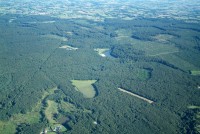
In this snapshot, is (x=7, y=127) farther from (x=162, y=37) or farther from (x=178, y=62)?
(x=162, y=37)

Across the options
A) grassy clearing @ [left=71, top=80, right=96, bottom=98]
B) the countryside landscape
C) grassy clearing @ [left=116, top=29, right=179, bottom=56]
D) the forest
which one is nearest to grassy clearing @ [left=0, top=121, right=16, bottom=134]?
the countryside landscape

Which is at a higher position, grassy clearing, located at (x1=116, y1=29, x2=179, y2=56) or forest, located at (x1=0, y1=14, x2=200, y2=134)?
forest, located at (x1=0, y1=14, x2=200, y2=134)

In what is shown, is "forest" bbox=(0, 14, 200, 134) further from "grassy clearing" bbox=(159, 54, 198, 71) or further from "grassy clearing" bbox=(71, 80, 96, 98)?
"grassy clearing" bbox=(71, 80, 96, 98)

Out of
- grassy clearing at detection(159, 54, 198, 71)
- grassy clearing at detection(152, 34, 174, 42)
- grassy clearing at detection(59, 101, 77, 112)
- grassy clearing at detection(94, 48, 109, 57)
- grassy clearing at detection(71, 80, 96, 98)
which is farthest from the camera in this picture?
grassy clearing at detection(152, 34, 174, 42)

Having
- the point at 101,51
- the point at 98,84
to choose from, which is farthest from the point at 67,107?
the point at 101,51

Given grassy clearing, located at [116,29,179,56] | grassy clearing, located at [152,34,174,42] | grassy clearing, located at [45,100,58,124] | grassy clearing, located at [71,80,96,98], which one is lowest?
grassy clearing, located at [152,34,174,42]

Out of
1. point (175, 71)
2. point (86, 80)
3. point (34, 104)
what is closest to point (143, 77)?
point (175, 71)
